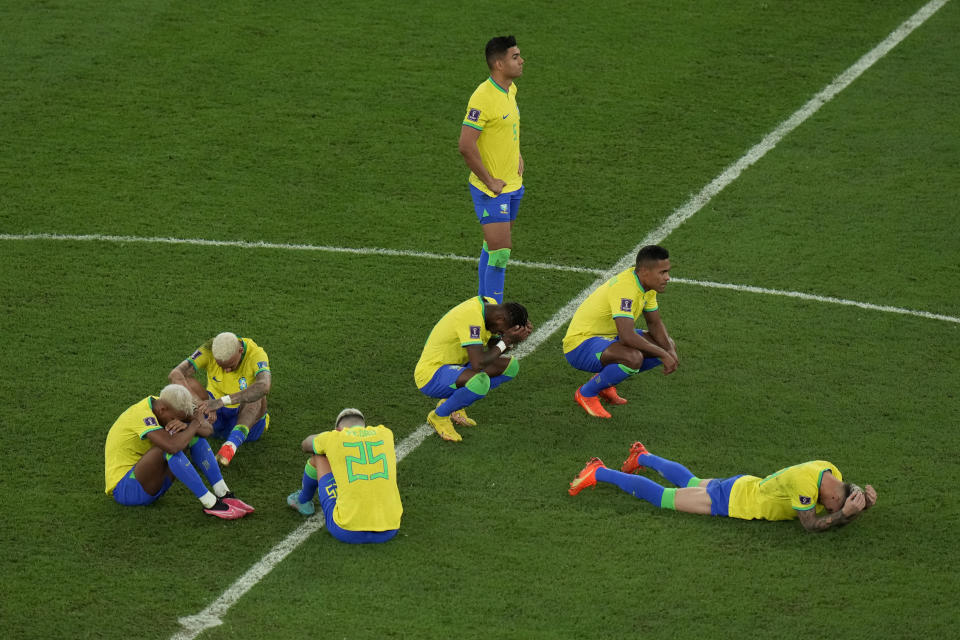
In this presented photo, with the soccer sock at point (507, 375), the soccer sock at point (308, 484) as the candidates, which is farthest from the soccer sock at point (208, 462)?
the soccer sock at point (507, 375)

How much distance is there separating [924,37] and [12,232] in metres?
11.5

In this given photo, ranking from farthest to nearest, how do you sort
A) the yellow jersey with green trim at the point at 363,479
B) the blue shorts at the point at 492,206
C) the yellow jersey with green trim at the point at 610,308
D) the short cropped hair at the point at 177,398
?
the blue shorts at the point at 492,206 < the yellow jersey with green trim at the point at 610,308 < the short cropped hair at the point at 177,398 < the yellow jersey with green trim at the point at 363,479

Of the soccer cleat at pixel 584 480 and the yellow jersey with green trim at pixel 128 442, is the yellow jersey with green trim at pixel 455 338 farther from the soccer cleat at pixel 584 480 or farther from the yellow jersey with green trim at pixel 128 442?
the yellow jersey with green trim at pixel 128 442

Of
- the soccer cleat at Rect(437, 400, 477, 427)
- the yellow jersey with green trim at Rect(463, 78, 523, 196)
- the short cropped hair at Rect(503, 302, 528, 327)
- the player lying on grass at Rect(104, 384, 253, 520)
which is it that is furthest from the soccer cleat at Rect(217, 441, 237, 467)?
the yellow jersey with green trim at Rect(463, 78, 523, 196)

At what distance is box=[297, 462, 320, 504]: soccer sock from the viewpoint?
8.78 metres

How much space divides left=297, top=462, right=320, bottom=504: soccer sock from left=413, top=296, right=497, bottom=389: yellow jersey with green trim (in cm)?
146

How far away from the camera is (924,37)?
1692cm

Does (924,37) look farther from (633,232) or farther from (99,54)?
(99,54)

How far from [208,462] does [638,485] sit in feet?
9.75

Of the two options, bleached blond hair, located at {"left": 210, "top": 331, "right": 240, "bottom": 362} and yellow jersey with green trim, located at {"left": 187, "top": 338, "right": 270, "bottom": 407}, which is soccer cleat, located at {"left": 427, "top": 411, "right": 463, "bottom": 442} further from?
bleached blond hair, located at {"left": 210, "top": 331, "right": 240, "bottom": 362}

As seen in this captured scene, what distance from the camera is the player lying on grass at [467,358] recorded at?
31.4 ft

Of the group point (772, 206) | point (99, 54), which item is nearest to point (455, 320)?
point (772, 206)

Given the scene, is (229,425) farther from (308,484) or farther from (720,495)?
(720,495)

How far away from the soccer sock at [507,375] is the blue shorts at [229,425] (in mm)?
1734
